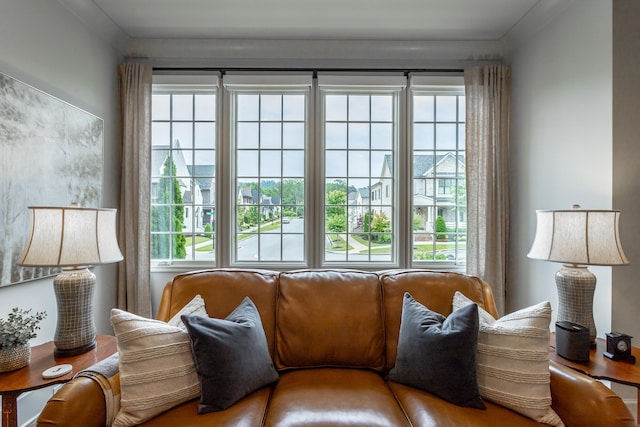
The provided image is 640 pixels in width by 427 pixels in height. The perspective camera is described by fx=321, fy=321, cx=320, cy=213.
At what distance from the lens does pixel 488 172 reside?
2793 millimetres

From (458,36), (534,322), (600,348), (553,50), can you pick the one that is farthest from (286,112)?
(600,348)

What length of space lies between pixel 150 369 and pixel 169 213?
1.95m

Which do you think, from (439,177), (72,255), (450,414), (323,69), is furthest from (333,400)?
(323,69)

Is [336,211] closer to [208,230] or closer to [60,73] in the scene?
[208,230]

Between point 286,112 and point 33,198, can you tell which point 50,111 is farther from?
point 286,112

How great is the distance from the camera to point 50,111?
6.63 ft

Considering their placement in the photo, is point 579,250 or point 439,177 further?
point 439,177

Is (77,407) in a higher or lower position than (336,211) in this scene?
lower

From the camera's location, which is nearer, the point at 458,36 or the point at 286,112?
the point at 458,36

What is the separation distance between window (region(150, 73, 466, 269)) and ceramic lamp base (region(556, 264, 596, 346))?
128 cm

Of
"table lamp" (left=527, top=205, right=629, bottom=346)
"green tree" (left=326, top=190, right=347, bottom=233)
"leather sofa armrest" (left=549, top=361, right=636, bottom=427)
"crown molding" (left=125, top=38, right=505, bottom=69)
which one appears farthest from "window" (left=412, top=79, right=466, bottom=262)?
"leather sofa armrest" (left=549, top=361, right=636, bottom=427)

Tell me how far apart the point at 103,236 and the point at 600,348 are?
2613 mm

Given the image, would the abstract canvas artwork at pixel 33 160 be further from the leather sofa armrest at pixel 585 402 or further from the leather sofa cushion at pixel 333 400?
the leather sofa armrest at pixel 585 402

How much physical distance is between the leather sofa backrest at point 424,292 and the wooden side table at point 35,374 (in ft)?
4.66
